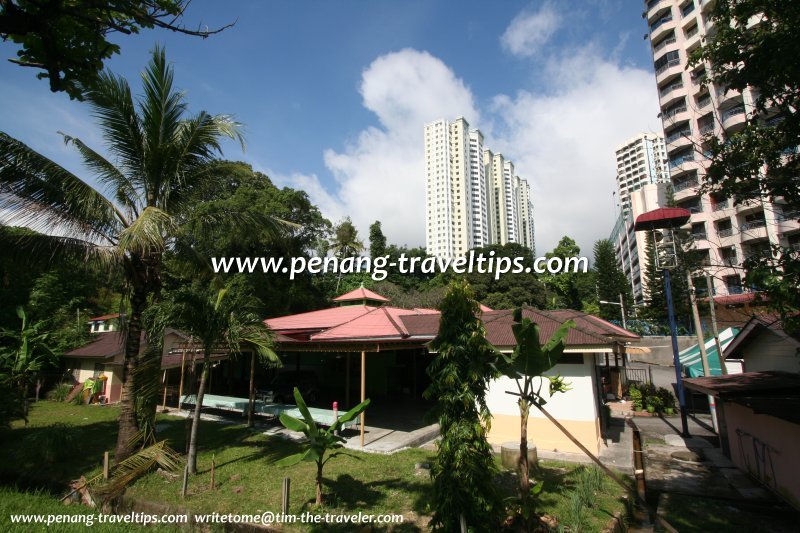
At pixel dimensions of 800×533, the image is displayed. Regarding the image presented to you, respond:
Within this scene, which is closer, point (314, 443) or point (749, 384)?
point (314, 443)

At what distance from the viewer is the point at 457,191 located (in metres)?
121

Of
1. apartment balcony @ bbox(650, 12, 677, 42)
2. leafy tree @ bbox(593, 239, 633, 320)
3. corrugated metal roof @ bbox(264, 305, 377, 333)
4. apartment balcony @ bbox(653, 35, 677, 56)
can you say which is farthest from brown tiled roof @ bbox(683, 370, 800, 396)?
apartment balcony @ bbox(650, 12, 677, 42)

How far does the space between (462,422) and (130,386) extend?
778 centimetres

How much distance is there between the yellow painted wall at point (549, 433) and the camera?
1096 cm

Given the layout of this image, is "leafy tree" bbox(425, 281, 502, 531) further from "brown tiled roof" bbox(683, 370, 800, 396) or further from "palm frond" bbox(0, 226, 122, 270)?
"palm frond" bbox(0, 226, 122, 270)

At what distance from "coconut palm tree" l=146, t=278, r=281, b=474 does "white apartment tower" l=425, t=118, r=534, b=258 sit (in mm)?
107221

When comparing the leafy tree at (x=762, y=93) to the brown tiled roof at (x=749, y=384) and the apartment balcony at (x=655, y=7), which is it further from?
the apartment balcony at (x=655, y=7)

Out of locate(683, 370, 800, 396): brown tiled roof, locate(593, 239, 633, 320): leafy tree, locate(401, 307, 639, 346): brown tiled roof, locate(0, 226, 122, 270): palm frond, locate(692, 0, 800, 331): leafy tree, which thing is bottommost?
locate(683, 370, 800, 396): brown tiled roof

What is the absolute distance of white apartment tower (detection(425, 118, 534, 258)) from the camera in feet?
391

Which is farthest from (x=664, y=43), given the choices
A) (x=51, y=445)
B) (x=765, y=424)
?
(x=51, y=445)

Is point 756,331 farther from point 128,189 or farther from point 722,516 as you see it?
point 128,189

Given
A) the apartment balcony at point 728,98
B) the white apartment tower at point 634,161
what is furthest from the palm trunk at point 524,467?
the white apartment tower at point 634,161

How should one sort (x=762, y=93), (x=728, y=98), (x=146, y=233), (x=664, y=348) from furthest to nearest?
(x=664, y=348) < (x=728, y=98) < (x=146, y=233) < (x=762, y=93)

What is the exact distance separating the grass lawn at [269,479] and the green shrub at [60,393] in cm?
867
